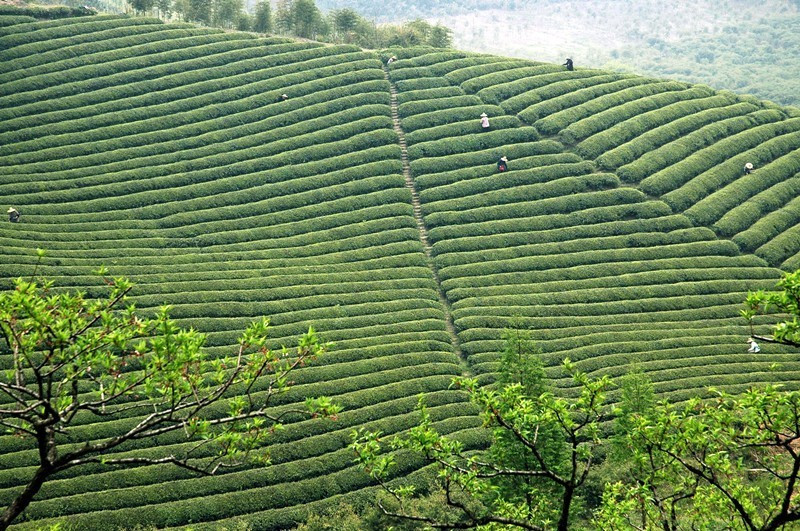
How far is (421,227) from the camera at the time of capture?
44.1 meters

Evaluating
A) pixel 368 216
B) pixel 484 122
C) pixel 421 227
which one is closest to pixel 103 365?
pixel 368 216

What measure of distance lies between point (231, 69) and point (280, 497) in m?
39.4

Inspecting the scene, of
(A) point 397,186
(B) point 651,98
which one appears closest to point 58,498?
(A) point 397,186

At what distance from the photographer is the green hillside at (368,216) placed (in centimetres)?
3166

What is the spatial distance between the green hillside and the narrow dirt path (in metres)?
0.18

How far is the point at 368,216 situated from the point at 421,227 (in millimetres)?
3367

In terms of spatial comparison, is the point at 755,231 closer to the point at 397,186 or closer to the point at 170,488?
the point at 397,186

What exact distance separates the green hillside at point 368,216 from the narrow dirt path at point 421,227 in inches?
7.3

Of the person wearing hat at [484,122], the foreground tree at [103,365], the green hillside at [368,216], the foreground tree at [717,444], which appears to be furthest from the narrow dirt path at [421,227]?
the foreground tree at [103,365]

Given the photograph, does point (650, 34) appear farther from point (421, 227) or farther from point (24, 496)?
point (24, 496)

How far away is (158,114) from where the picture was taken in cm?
5147

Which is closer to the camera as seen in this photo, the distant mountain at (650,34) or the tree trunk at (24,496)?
the tree trunk at (24,496)

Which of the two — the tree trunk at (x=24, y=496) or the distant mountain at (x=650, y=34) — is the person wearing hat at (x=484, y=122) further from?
the distant mountain at (x=650, y=34)

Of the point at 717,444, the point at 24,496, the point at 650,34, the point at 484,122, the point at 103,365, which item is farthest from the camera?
the point at 650,34
